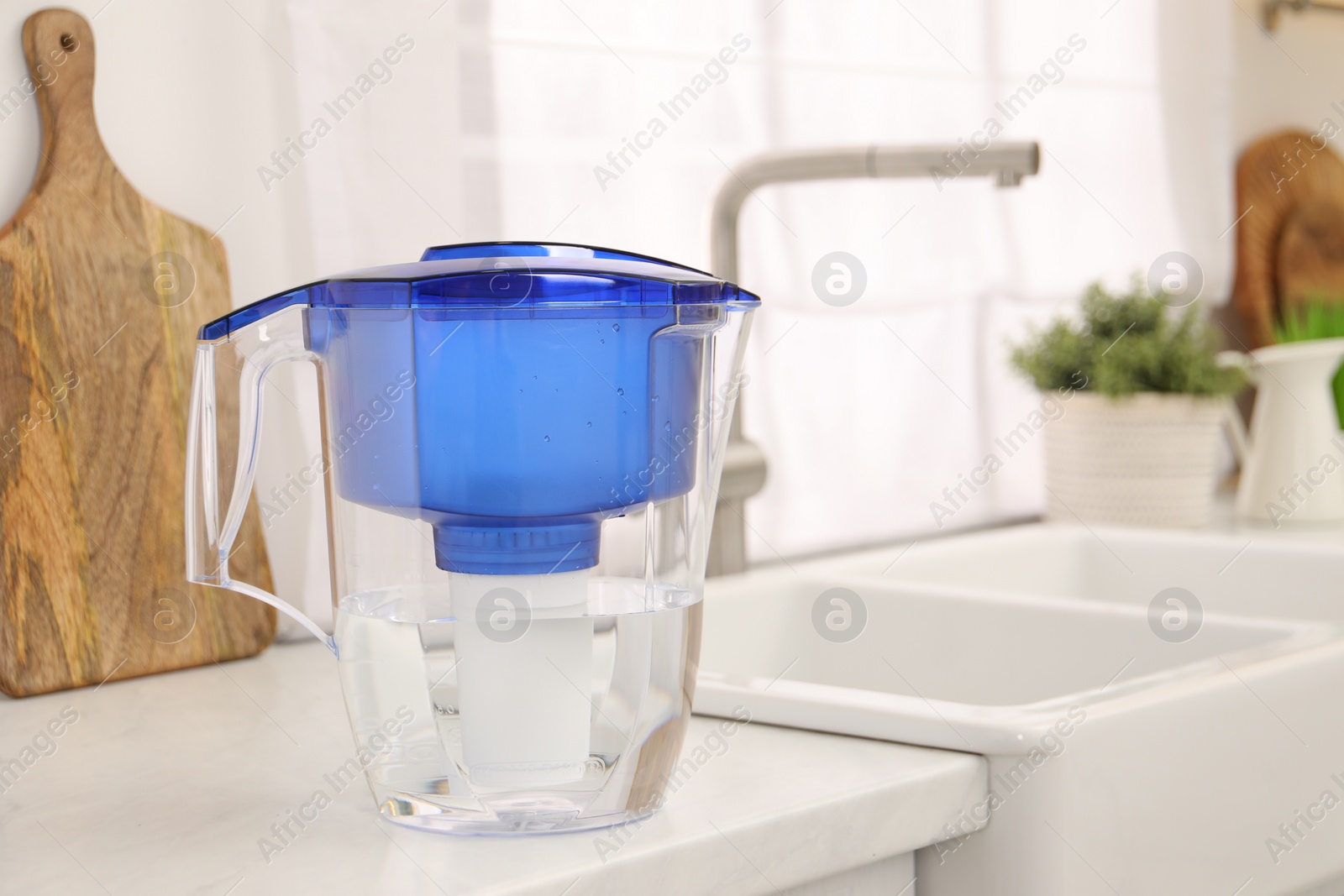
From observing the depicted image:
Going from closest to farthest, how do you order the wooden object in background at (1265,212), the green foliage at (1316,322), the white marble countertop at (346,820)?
the white marble countertop at (346,820) → the green foliage at (1316,322) → the wooden object in background at (1265,212)

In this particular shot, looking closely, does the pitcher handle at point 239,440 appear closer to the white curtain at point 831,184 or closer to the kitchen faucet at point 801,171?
the white curtain at point 831,184

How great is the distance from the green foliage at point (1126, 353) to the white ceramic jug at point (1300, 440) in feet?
0.27

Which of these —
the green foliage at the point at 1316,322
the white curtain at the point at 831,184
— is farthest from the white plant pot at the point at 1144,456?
the green foliage at the point at 1316,322

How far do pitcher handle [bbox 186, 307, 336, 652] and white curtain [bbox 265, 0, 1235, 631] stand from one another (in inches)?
12.8

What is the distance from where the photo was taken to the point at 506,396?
0.49 metres

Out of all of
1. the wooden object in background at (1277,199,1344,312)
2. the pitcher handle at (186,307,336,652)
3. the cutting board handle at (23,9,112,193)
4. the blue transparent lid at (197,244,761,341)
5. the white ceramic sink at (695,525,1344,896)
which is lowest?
the white ceramic sink at (695,525,1344,896)

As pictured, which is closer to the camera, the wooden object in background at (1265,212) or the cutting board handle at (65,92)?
the cutting board handle at (65,92)

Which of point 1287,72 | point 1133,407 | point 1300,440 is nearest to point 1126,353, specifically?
point 1133,407

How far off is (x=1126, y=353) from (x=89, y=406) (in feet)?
3.26

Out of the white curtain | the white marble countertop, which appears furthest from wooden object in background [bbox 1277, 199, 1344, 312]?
the white marble countertop

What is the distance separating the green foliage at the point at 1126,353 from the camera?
1299mm

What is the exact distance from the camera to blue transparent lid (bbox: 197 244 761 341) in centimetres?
48

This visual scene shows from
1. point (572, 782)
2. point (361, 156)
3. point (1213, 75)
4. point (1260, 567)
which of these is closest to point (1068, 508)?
point (1260, 567)

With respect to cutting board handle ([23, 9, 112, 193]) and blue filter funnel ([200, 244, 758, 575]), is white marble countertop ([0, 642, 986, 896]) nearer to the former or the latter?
blue filter funnel ([200, 244, 758, 575])
